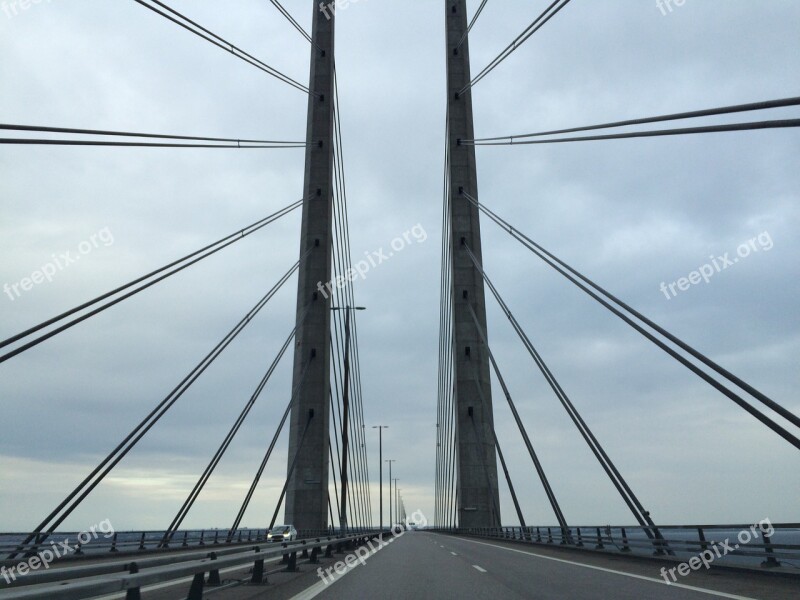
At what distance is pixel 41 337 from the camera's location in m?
13.5

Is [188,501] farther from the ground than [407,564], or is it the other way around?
[188,501]

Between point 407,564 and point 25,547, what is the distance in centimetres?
909

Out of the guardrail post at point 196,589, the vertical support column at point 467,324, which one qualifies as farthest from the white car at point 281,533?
the guardrail post at point 196,589

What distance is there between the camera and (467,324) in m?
37.1

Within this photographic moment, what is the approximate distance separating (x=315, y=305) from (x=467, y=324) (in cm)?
807

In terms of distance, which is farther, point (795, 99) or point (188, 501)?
point (188, 501)

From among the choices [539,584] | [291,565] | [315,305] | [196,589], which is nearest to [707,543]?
[539,584]

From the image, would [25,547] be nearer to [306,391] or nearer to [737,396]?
[737,396]

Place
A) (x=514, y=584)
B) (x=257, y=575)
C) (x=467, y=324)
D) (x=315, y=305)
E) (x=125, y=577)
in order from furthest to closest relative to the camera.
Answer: (x=467, y=324) → (x=315, y=305) → (x=257, y=575) → (x=514, y=584) → (x=125, y=577)

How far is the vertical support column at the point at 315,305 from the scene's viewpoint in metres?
33.8

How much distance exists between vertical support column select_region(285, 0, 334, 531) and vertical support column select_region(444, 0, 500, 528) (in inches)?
265

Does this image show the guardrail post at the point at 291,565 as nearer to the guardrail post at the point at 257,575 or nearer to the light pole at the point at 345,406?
the guardrail post at the point at 257,575

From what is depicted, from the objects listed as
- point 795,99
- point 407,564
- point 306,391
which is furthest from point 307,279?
point 795,99

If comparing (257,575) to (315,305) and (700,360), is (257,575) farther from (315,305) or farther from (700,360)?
(315,305)
